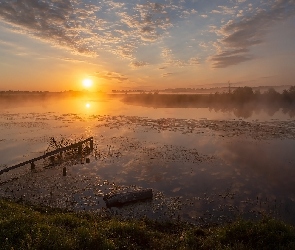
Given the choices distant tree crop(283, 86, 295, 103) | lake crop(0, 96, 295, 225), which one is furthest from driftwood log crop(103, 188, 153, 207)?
distant tree crop(283, 86, 295, 103)

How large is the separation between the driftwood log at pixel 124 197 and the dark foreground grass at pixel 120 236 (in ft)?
13.7

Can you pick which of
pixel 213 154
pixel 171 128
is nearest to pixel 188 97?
pixel 171 128

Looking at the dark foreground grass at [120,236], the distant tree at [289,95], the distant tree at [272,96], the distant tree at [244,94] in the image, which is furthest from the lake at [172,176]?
the distant tree at [244,94]

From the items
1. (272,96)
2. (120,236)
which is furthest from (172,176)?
(272,96)

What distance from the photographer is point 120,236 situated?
36.3 feet

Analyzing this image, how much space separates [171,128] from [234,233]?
38495mm

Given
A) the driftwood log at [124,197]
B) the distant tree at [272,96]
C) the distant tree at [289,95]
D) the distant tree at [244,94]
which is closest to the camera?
the driftwood log at [124,197]

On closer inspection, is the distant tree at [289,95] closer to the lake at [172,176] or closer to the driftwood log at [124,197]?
the lake at [172,176]

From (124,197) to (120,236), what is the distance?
18.6ft

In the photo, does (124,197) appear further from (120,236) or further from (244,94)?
(244,94)

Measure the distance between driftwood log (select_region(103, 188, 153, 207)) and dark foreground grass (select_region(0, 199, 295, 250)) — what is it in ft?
13.7

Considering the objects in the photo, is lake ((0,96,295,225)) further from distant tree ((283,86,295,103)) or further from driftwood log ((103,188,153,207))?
distant tree ((283,86,295,103))

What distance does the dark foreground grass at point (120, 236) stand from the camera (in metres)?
9.52

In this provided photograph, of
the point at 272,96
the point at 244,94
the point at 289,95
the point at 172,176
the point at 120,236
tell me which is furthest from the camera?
the point at 244,94
